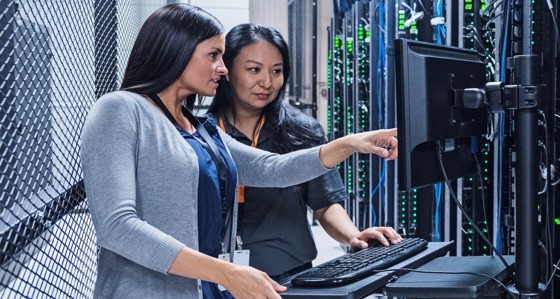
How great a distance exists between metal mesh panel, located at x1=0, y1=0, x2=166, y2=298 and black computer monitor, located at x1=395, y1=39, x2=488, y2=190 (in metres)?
0.76

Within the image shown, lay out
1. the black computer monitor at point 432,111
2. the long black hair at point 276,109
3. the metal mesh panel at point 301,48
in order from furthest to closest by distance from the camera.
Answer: the metal mesh panel at point 301,48 < the long black hair at point 276,109 < the black computer monitor at point 432,111

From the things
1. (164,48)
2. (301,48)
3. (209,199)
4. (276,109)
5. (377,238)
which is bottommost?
(377,238)

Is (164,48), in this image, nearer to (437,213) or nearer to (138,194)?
(138,194)

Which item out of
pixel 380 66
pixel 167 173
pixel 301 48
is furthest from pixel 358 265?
pixel 301 48

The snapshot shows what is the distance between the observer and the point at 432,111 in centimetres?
140

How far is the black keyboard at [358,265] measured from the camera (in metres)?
1.33

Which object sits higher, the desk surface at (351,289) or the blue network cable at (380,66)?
the blue network cable at (380,66)

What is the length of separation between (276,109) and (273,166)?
34 cm

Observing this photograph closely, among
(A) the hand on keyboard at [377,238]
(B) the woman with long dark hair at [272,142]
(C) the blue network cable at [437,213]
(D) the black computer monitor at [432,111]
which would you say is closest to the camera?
(D) the black computer monitor at [432,111]

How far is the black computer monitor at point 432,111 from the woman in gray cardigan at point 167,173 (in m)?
0.28

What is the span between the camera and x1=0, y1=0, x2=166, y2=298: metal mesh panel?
1317mm

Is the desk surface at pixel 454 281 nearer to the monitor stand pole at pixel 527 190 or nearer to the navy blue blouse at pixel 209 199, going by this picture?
Result: the monitor stand pole at pixel 527 190

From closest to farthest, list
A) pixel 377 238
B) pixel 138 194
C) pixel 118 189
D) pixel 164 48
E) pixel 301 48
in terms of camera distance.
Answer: pixel 118 189
pixel 138 194
pixel 164 48
pixel 377 238
pixel 301 48

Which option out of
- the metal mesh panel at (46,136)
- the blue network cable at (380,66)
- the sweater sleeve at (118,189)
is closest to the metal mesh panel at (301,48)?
the blue network cable at (380,66)
